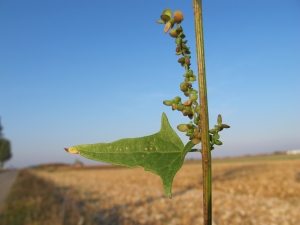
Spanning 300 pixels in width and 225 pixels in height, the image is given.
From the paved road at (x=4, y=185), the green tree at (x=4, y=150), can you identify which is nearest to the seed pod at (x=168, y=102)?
the paved road at (x=4, y=185)

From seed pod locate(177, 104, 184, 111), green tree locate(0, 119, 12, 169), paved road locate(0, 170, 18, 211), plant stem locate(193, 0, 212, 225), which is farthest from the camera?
green tree locate(0, 119, 12, 169)

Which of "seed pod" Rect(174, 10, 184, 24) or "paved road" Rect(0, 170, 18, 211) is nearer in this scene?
"seed pod" Rect(174, 10, 184, 24)

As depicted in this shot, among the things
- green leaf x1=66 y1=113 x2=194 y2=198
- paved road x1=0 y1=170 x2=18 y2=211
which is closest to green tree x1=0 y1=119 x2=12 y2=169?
paved road x1=0 y1=170 x2=18 y2=211

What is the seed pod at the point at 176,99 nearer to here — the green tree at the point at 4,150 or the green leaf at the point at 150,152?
the green leaf at the point at 150,152

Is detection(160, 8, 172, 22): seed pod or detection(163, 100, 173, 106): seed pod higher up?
detection(160, 8, 172, 22): seed pod

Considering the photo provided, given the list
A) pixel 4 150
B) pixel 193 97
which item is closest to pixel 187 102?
pixel 193 97

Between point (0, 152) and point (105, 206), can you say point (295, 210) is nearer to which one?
point (105, 206)

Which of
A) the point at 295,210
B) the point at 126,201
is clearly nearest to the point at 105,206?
the point at 126,201

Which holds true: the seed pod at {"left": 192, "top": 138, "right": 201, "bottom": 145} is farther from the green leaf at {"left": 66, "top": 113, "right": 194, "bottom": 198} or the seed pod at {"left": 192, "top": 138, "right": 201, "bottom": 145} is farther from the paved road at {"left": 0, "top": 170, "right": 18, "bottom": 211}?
the paved road at {"left": 0, "top": 170, "right": 18, "bottom": 211}
